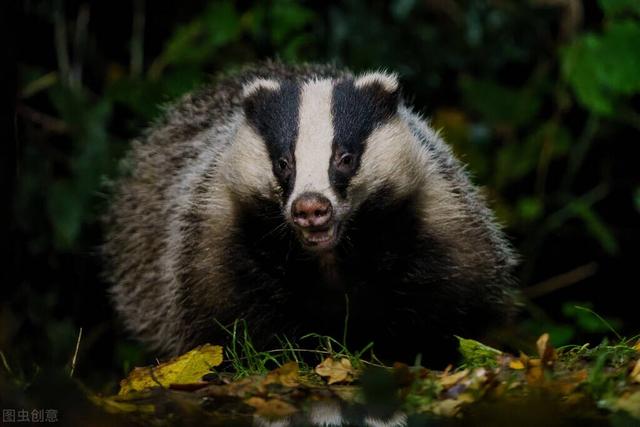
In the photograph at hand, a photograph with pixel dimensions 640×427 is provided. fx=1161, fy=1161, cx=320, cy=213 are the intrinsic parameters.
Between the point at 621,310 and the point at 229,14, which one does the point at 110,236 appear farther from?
the point at 621,310

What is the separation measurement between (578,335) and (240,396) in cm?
378

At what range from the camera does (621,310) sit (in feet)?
23.5

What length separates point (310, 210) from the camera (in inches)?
139

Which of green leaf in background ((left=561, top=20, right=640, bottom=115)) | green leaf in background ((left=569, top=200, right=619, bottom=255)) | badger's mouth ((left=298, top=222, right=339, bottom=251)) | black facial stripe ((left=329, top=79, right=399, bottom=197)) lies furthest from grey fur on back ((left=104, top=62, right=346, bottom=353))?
green leaf in background ((left=569, top=200, right=619, bottom=255))

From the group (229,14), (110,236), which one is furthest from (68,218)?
(229,14)

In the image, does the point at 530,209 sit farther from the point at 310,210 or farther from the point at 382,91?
the point at 310,210

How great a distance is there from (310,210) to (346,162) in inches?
14.2

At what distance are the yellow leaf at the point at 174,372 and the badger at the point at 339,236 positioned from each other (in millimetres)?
457

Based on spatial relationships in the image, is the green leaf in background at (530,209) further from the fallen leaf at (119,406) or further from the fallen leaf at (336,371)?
the fallen leaf at (119,406)

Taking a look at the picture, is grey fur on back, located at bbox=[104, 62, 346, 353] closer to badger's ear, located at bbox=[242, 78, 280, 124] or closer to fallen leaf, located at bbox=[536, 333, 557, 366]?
badger's ear, located at bbox=[242, 78, 280, 124]

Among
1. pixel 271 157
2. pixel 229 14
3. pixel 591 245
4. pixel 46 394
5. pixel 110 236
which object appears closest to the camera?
pixel 46 394

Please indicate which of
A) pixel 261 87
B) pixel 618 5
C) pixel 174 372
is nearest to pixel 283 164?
pixel 261 87

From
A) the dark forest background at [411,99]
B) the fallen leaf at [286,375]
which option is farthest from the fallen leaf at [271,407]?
the dark forest background at [411,99]

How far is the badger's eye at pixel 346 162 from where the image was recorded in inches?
150
